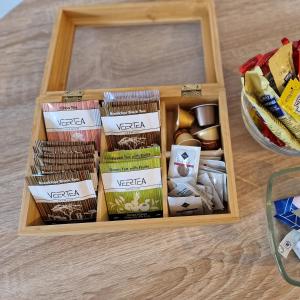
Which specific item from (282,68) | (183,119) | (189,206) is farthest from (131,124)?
(282,68)

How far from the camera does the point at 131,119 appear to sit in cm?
90

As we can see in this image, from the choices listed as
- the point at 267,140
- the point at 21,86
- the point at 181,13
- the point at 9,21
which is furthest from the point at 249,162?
the point at 9,21

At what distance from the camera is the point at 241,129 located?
3.07 ft

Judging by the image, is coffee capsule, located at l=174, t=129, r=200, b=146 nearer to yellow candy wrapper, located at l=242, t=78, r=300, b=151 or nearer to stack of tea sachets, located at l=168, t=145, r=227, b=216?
stack of tea sachets, located at l=168, t=145, r=227, b=216

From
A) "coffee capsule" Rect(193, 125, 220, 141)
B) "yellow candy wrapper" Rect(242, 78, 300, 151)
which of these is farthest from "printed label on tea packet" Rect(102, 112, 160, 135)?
"yellow candy wrapper" Rect(242, 78, 300, 151)

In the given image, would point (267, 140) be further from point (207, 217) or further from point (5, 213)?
point (5, 213)

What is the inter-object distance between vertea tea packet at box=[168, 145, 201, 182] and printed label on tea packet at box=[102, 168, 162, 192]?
5cm

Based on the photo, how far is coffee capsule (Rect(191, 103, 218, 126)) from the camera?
0.92 m

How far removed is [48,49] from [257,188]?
0.68 m

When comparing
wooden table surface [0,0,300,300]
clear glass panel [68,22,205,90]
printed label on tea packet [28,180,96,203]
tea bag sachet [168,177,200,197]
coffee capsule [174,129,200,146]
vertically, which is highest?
clear glass panel [68,22,205,90]

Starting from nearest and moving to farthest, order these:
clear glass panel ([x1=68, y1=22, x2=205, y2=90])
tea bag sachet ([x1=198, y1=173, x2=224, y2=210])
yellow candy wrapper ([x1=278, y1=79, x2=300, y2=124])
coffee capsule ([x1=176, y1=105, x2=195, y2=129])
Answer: yellow candy wrapper ([x1=278, y1=79, x2=300, y2=124]) → tea bag sachet ([x1=198, y1=173, x2=224, y2=210]) → coffee capsule ([x1=176, y1=105, x2=195, y2=129]) → clear glass panel ([x1=68, y1=22, x2=205, y2=90])

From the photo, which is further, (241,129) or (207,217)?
(241,129)

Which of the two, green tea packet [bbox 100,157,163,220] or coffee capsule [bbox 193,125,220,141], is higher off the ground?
coffee capsule [bbox 193,125,220,141]

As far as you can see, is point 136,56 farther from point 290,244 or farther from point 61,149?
point 290,244
